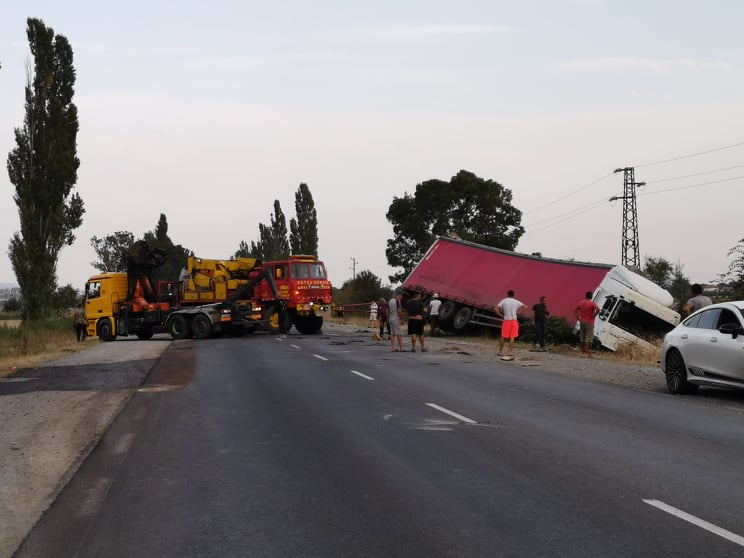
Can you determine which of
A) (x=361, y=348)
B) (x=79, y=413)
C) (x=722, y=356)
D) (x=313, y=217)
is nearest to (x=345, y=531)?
(x=79, y=413)

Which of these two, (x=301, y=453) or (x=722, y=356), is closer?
(x=301, y=453)

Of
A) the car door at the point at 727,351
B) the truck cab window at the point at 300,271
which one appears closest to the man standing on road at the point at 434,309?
the truck cab window at the point at 300,271

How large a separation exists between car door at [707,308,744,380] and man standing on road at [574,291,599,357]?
36.5ft

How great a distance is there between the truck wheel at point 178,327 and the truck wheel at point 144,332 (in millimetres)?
1114

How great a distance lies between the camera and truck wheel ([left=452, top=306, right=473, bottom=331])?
35688mm

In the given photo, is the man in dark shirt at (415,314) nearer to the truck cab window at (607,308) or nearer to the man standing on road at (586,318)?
the man standing on road at (586,318)

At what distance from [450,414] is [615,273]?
18062 mm

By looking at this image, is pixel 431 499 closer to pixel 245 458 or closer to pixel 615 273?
pixel 245 458

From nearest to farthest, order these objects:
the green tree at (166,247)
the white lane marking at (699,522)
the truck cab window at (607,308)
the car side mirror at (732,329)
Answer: the white lane marking at (699,522) → the car side mirror at (732,329) → the truck cab window at (607,308) → the green tree at (166,247)

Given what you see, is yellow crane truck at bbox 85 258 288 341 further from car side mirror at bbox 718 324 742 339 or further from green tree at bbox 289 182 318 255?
green tree at bbox 289 182 318 255

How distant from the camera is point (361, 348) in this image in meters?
28.6

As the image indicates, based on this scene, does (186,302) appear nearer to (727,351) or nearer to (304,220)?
(727,351)

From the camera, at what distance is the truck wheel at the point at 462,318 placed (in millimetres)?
35688

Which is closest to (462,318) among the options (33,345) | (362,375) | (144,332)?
(144,332)
